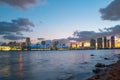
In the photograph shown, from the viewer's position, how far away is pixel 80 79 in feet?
141

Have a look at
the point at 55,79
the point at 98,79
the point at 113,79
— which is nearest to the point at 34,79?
the point at 55,79

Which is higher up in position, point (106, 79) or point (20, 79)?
point (106, 79)

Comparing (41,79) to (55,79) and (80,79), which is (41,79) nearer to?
(55,79)

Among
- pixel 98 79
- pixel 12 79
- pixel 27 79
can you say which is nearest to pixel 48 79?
pixel 27 79

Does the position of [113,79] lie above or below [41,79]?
above

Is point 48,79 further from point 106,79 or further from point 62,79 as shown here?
point 106,79

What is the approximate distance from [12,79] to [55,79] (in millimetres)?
10766

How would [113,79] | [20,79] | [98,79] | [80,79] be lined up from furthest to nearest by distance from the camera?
[20,79]
[80,79]
[98,79]
[113,79]

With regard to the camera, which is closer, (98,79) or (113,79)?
(113,79)

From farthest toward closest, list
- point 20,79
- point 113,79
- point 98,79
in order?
1. point 20,79
2. point 98,79
3. point 113,79

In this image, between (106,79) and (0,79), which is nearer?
(106,79)

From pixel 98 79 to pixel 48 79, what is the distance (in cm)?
1638

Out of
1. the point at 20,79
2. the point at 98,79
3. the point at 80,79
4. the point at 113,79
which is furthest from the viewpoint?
the point at 20,79

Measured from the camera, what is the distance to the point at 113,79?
2808cm
